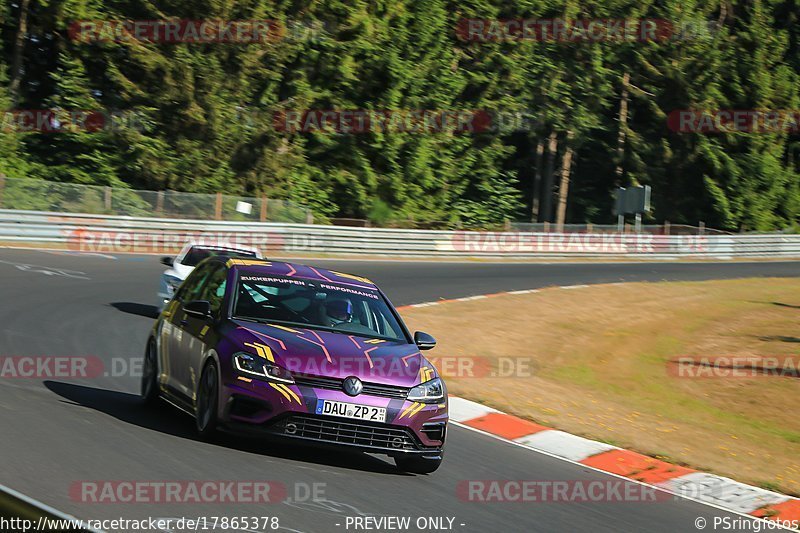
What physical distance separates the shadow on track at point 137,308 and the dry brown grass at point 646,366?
14.7ft

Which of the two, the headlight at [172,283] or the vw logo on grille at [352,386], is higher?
the vw logo on grille at [352,386]

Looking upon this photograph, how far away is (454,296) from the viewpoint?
24.3 metres

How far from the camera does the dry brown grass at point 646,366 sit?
1198cm

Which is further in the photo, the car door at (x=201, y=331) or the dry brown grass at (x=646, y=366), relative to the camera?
the dry brown grass at (x=646, y=366)

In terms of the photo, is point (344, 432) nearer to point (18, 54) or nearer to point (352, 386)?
point (352, 386)

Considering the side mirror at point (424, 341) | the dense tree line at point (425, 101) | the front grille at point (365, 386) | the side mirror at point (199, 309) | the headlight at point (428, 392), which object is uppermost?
the dense tree line at point (425, 101)

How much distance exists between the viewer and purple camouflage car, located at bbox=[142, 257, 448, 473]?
757 centimetres

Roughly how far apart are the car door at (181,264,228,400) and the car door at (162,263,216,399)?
38 millimetres

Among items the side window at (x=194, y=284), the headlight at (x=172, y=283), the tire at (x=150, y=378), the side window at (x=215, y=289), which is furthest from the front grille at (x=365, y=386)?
the headlight at (x=172, y=283)

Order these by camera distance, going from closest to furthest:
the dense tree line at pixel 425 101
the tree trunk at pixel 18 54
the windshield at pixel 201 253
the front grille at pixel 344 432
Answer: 1. the front grille at pixel 344 432
2. the windshield at pixel 201 253
3. the dense tree line at pixel 425 101
4. the tree trunk at pixel 18 54

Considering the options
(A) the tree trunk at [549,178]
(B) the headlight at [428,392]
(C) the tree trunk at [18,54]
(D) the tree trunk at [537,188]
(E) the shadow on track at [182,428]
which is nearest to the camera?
(B) the headlight at [428,392]

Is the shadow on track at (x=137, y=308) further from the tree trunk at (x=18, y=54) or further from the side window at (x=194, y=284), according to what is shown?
the tree trunk at (x=18, y=54)

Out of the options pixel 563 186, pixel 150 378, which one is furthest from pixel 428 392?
pixel 563 186

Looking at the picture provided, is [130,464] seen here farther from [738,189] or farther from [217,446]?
[738,189]
